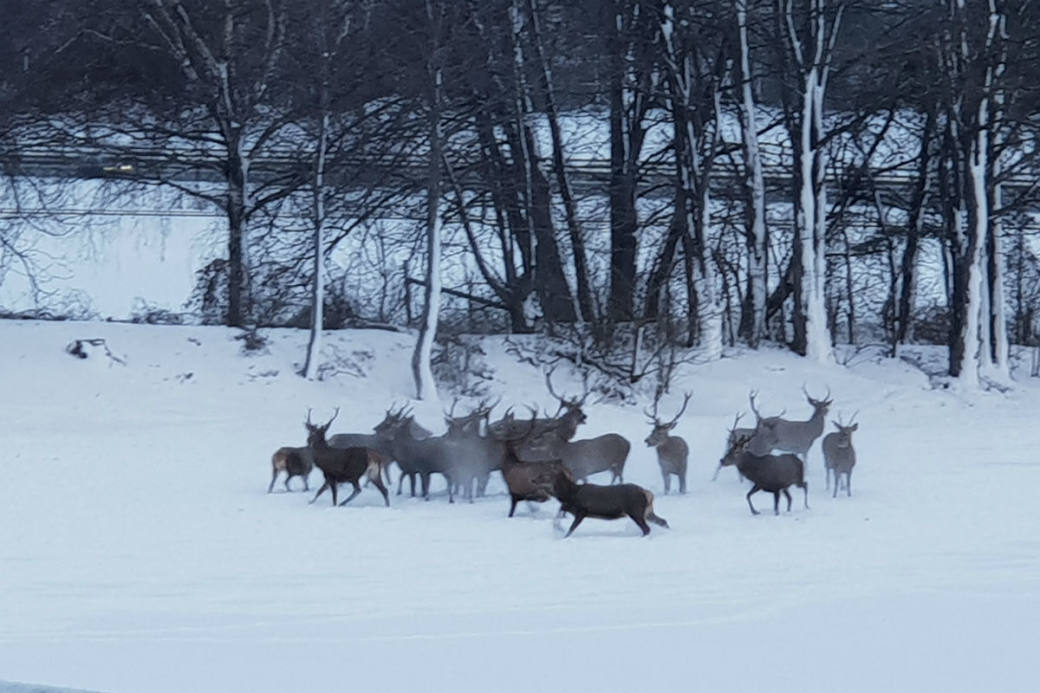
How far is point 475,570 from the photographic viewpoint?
14.1 meters

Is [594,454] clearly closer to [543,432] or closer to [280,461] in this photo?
[543,432]

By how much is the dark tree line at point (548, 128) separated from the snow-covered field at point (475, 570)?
4619 millimetres

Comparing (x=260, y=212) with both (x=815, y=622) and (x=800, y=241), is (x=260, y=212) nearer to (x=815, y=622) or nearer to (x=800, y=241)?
(x=800, y=241)

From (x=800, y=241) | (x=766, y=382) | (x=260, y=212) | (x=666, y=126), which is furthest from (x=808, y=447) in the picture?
(x=666, y=126)

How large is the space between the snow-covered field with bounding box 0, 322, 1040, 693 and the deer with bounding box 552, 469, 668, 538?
267 mm

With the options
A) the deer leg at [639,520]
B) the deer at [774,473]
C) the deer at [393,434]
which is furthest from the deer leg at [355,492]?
the deer at [774,473]

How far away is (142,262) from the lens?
33.8m

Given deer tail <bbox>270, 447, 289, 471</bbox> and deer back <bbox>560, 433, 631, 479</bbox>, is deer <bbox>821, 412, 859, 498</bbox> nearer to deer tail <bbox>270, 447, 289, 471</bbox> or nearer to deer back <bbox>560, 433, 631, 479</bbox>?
deer back <bbox>560, 433, 631, 479</bbox>

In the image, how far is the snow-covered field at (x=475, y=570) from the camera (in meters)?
10.3

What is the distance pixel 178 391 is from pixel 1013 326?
17.3 m

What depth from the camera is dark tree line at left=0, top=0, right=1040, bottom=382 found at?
95.9ft

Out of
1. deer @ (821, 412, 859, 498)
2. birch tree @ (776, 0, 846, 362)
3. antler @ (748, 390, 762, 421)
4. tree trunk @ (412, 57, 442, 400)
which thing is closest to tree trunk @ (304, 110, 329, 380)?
tree trunk @ (412, 57, 442, 400)

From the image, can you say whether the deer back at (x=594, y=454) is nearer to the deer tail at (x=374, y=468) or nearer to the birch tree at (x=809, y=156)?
the deer tail at (x=374, y=468)

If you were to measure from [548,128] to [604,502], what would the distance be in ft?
60.3
